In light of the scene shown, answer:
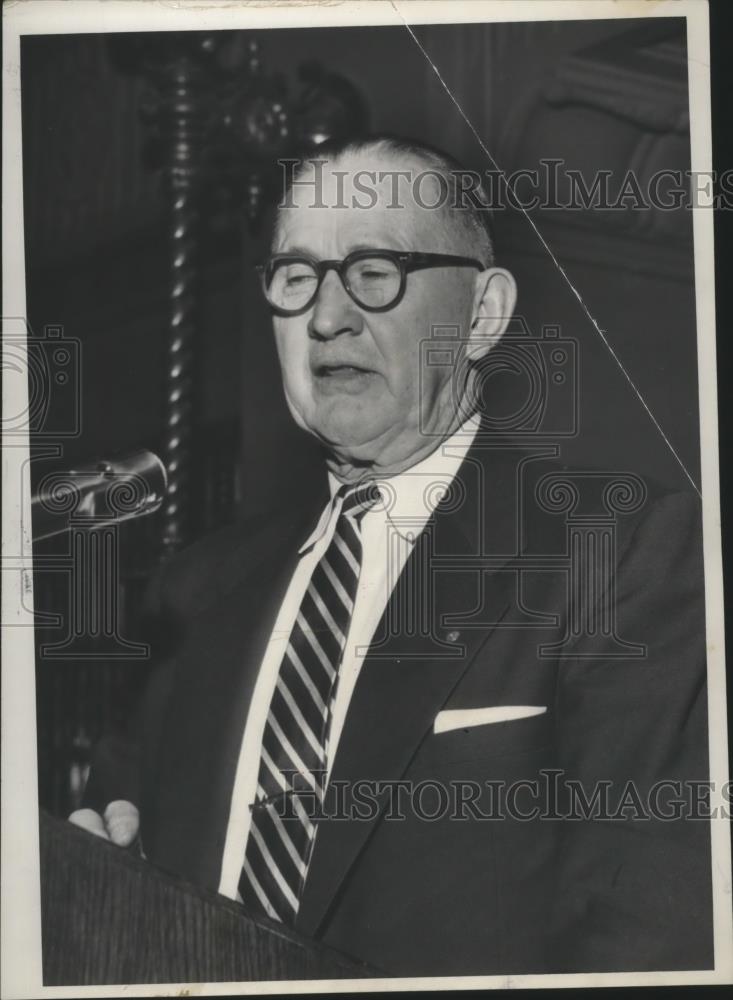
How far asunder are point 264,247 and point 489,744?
1.92 feet

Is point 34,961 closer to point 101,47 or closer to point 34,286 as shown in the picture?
point 34,286

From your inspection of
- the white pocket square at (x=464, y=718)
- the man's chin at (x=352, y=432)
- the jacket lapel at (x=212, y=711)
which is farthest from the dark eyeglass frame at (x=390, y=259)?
the white pocket square at (x=464, y=718)

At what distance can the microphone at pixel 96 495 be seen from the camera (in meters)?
1.33

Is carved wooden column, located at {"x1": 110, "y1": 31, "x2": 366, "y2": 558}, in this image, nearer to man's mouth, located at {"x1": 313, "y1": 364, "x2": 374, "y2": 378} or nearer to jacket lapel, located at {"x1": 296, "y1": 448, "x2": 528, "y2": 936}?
man's mouth, located at {"x1": 313, "y1": 364, "x2": 374, "y2": 378}

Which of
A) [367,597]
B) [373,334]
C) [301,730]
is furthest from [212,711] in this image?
[373,334]

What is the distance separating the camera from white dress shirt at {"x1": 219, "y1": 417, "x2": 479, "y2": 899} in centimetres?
129

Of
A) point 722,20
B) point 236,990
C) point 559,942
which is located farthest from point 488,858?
point 722,20

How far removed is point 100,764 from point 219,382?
17.2 inches

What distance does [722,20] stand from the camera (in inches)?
54.3

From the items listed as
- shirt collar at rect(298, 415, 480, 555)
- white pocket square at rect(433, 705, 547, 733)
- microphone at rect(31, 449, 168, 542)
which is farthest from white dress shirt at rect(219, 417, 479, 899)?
microphone at rect(31, 449, 168, 542)

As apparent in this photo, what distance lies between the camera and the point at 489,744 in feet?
4.17

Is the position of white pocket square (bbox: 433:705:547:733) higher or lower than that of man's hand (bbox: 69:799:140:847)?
higher

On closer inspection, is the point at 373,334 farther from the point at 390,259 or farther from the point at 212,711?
the point at 212,711

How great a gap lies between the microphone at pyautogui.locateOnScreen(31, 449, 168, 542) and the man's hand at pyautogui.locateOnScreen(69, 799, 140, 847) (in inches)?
12.1
